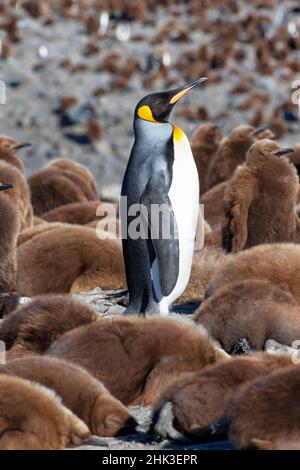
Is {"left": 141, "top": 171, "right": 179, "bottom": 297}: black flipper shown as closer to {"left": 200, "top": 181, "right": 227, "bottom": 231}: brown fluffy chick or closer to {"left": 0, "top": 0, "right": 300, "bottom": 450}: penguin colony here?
{"left": 0, "top": 0, "right": 300, "bottom": 450}: penguin colony


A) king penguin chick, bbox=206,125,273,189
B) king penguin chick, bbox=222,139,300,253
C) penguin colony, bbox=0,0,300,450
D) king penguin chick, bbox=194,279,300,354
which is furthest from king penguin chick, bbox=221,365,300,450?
king penguin chick, bbox=206,125,273,189

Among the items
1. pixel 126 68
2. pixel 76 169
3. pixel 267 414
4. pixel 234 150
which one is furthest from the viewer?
pixel 126 68

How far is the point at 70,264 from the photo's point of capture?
264 inches

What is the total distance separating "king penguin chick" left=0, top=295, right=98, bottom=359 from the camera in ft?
14.5

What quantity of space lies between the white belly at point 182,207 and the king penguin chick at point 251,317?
129 cm

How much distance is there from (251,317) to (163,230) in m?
1.56

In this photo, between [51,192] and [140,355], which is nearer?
[140,355]

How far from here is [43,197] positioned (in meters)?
10.6

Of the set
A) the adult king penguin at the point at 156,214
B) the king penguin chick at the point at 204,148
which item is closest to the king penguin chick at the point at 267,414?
the adult king penguin at the point at 156,214

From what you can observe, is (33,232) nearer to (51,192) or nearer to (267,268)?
(267,268)

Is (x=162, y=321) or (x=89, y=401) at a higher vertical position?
(x=162, y=321)

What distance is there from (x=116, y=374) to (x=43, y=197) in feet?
22.2

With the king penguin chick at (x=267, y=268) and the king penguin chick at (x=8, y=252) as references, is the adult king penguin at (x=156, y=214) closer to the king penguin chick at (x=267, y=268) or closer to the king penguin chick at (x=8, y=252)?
the king penguin chick at (x=267, y=268)

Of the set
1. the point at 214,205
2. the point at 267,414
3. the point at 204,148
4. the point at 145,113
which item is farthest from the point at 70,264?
the point at 204,148
